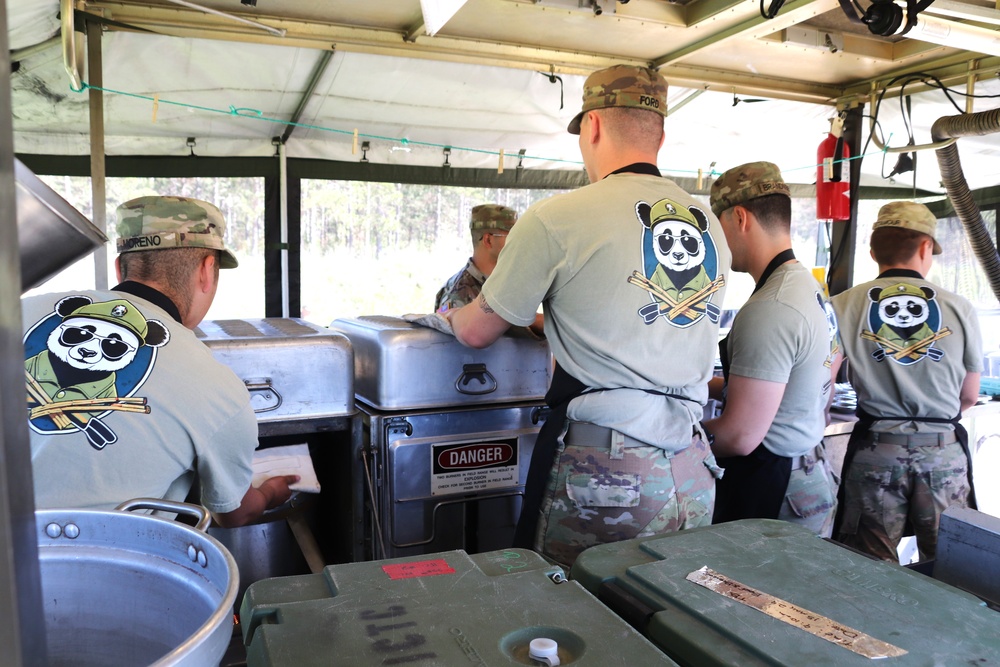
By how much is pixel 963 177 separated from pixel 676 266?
2786mm

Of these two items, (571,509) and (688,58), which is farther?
(688,58)

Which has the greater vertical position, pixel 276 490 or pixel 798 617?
pixel 798 617

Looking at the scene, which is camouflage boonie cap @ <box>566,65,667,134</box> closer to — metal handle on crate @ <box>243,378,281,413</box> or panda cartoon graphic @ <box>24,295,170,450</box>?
metal handle on crate @ <box>243,378,281,413</box>

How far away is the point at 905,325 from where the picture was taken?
2.77 m

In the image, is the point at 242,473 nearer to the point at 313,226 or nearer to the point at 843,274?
the point at 313,226

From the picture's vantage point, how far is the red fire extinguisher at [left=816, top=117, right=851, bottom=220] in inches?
154

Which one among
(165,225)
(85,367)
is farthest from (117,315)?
(165,225)

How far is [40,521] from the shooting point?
28.7 inches

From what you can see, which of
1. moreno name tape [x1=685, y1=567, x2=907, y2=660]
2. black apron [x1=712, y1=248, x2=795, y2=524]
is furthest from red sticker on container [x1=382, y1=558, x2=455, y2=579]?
black apron [x1=712, y1=248, x2=795, y2=524]

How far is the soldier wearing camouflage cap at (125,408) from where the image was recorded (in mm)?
1315

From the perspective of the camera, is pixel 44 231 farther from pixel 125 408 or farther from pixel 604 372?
pixel 604 372

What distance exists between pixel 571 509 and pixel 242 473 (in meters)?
0.77

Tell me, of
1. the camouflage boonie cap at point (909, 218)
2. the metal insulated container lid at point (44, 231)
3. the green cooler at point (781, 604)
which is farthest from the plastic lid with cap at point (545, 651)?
the camouflage boonie cap at point (909, 218)

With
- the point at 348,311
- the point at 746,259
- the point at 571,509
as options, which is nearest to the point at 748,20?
the point at 746,259
